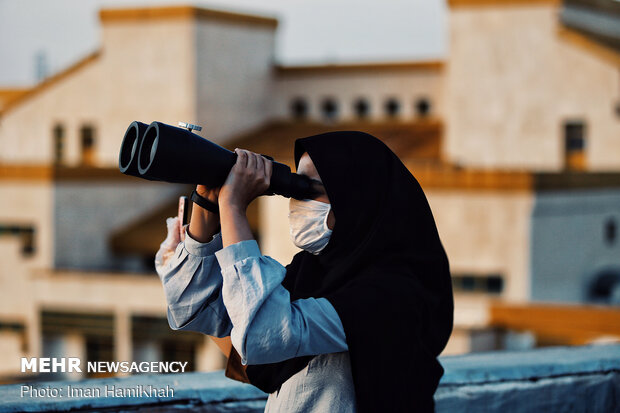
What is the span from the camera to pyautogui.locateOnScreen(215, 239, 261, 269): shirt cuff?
187cm

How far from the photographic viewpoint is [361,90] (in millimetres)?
25734

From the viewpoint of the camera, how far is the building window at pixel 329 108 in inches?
1032

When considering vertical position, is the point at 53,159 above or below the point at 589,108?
below

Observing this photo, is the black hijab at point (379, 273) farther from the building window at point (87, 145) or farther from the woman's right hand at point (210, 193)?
the building window at point (87, 145)

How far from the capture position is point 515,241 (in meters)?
15.3

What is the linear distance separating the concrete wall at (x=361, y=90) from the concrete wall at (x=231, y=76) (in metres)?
0.63

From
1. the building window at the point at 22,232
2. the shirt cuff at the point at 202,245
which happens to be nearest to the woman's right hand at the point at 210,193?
the shirt cuff at the point at 202,245

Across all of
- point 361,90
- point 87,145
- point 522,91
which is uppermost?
point 361,90

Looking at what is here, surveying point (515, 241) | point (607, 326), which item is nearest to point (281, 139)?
point (515, 241)

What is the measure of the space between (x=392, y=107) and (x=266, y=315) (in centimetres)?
2434

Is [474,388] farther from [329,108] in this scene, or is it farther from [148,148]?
[329,108]

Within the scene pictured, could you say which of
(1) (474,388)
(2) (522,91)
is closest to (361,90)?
(2) (522,91)

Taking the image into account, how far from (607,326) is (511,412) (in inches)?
357

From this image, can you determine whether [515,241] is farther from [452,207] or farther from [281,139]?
[281,139]
